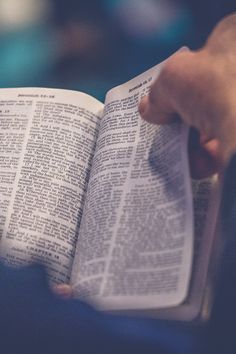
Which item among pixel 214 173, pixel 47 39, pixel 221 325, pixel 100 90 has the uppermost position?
pixel 47 39

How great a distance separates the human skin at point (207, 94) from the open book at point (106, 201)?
29 mm

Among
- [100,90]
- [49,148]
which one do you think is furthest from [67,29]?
[49,148]

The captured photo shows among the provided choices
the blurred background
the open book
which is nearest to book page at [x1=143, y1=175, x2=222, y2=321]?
the open book

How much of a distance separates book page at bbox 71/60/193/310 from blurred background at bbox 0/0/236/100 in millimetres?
152

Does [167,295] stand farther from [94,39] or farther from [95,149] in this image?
[94,39]

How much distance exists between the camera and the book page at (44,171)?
643 mm

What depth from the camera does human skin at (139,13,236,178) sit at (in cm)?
53

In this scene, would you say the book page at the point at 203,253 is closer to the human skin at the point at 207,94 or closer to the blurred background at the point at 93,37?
the human skin at the point at 207,94

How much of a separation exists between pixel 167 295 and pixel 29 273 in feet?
0.50

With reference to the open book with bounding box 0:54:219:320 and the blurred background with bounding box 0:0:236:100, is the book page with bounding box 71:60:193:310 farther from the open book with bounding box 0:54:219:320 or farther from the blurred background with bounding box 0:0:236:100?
the blurred background with bounding box 0:0:236:100

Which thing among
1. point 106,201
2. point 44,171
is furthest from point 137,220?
point 44,171

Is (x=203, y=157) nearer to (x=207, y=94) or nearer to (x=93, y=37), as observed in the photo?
(x=207, y=94)

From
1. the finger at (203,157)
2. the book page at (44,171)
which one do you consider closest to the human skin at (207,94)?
the finger at (203,157)

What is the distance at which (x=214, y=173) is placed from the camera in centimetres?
59
